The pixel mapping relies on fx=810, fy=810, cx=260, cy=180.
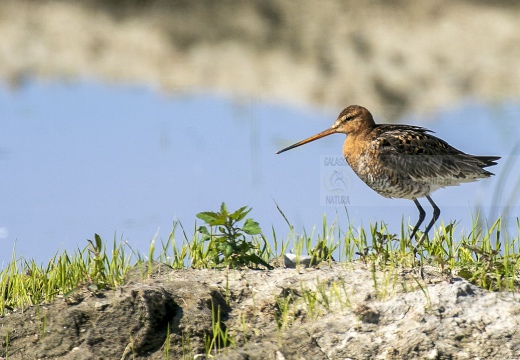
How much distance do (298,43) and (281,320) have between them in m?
10.6

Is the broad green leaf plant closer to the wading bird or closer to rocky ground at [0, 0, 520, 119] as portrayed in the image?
the wading bird

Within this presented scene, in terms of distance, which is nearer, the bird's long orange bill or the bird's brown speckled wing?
the bird's brown speckled wing

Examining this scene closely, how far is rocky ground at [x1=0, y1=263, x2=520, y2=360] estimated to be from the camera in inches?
200

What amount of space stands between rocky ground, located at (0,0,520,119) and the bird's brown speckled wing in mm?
5992

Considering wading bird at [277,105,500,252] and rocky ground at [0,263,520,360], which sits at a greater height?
wading bird at [277,105,500,252]

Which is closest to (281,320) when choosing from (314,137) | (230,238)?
(230,238)

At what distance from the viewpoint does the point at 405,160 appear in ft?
23.3

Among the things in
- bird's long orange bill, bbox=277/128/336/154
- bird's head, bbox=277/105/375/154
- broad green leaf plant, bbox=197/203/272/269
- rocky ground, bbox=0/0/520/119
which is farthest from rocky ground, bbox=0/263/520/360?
rocky ground, bbox=0/0/520/119

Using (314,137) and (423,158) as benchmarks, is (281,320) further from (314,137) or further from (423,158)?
(314,137)

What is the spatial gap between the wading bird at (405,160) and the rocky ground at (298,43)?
19.4ft

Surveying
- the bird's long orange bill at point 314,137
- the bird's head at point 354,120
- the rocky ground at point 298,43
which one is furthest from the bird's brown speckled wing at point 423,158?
the rocky ground at point 298,43

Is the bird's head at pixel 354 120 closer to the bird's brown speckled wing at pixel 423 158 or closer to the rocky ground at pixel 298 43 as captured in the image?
the bird's brown speckled wing at pixel 423 158

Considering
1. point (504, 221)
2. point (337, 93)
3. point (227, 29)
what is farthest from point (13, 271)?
point (227, 29)

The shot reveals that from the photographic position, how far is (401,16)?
54.5ft
